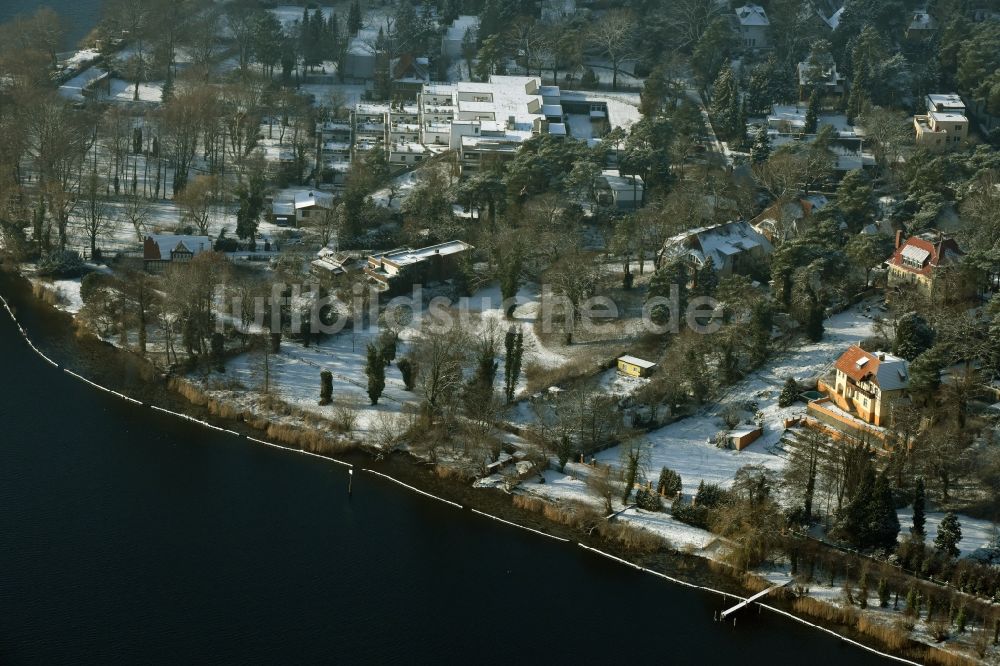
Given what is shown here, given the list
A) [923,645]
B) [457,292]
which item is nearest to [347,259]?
[457,292]

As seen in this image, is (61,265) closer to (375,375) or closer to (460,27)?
(375,375)

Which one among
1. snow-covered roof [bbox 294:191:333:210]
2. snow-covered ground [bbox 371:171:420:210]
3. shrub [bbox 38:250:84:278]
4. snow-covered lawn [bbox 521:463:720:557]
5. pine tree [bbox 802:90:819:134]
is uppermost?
pine tree [bbox 802:90:819:134]

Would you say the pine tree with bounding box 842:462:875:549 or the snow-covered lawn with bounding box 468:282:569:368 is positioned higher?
the snow-covered lawn with bounding box 468:282:569:368

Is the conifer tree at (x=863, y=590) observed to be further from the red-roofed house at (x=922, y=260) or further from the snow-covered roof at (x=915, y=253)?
the snow-covered roof at (x=915, y=253)

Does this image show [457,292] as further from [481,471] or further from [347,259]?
[481,471]

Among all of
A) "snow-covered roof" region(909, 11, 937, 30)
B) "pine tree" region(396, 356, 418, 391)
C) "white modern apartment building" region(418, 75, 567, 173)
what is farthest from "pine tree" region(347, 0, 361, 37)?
"pine tree" region(396, 356, 418, 391)

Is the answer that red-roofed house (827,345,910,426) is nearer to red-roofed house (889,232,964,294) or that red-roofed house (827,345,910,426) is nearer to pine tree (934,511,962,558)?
pine tree (934,511,962,558)

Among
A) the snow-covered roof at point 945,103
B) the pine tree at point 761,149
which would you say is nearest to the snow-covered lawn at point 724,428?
the pine tree at point 761,149
